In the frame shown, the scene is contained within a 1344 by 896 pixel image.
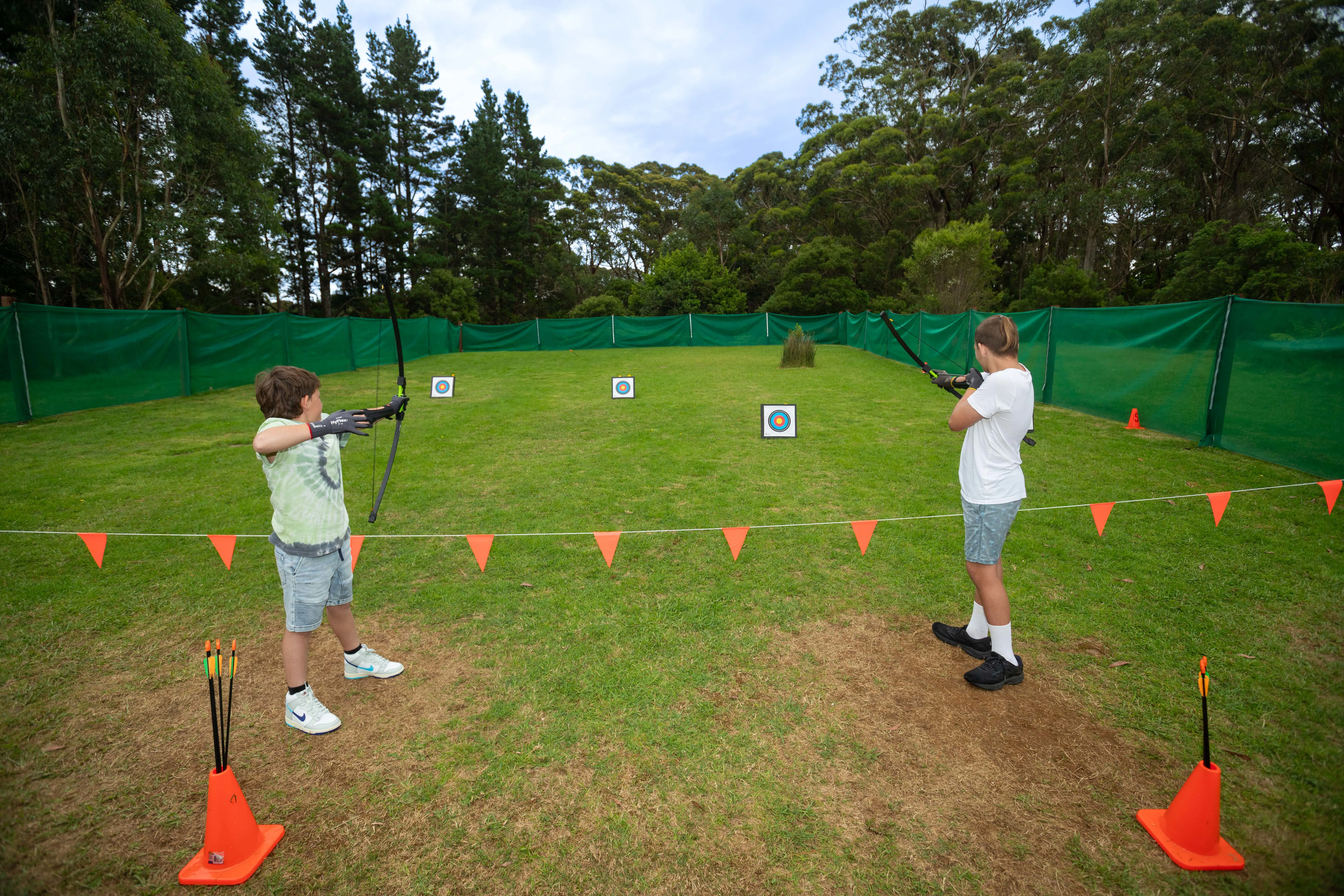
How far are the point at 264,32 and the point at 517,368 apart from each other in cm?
3248

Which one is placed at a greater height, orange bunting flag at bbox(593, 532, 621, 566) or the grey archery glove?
the grey archery glove

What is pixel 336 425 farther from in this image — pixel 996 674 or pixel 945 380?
pixel 996 674

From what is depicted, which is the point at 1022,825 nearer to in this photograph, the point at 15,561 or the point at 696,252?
the point at 15,561

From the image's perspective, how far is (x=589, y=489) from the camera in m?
6.76

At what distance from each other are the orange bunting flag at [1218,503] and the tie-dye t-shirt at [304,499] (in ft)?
19.7

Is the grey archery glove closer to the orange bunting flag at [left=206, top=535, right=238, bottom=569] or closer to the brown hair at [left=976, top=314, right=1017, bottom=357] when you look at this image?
the orange bunting flag at [left=206, top=535, right=238, bottom=569]

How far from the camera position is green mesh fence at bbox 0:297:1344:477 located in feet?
22.5

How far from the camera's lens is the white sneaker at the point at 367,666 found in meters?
3.36

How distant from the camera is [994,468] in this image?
3.12 metres

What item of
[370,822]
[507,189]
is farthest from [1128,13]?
[370,822]

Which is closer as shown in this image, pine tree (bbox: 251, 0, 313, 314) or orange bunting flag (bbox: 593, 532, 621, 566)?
orange bunting flag (bbox: 593, 532, 621, 566)

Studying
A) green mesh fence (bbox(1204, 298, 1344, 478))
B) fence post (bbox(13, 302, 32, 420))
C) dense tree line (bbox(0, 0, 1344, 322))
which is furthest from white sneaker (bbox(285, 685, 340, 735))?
dense tree line (bbox(0, 0, 1344, 322))

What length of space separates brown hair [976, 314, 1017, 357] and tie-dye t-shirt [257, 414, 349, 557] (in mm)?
3085

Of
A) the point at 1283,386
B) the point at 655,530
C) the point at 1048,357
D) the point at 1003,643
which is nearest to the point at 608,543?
the point at 655,530
